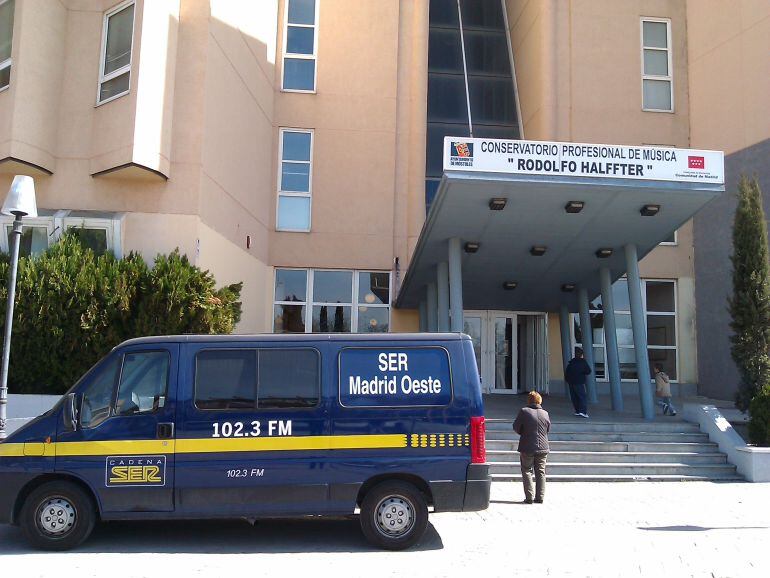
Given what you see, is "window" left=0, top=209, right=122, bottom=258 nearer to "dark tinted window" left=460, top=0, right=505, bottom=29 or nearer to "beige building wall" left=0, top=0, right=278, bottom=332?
"beige building wall" left=0, top=0, right=278, bottom=332

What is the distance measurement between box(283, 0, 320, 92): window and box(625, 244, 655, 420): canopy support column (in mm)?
10766

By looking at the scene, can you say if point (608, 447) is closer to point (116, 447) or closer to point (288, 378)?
point (288, 378)

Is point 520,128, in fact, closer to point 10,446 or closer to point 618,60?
point 618,60

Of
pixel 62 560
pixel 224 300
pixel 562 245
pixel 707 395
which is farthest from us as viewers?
pixel 707 395

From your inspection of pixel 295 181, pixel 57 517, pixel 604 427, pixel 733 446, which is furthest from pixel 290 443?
pixel 295 181

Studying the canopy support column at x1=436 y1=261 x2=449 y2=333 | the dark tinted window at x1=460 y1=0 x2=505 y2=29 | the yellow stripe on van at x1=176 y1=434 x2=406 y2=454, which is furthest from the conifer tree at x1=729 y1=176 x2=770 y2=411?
the dark tinted window at x1=460 y1=0 x2=505 y2=29

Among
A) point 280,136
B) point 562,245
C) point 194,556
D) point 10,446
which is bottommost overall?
point 194,556

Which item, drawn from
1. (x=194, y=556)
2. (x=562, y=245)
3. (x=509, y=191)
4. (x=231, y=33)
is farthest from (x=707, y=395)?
(x=194, y=556)

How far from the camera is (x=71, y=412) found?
7066 millimetres

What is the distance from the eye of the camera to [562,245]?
14328mm

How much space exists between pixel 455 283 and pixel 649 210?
3.69 meters

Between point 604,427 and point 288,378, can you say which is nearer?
point 288,378

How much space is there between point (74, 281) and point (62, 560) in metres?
6.16

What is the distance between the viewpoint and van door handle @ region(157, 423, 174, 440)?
709 centimetres
